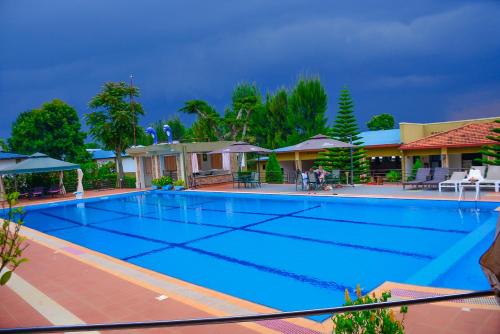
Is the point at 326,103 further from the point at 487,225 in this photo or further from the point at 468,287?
the point at 468,287

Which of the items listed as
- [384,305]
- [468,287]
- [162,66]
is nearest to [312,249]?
[468,287]

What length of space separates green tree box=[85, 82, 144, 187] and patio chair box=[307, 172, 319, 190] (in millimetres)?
15527

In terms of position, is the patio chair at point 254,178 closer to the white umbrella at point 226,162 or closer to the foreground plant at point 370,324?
the white umbrella at point 226,162

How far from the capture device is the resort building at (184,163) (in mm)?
21453

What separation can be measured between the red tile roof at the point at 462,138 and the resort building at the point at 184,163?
1145 cm

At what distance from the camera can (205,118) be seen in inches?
1479

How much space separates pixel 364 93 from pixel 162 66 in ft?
221

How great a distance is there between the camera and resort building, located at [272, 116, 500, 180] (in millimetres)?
20062

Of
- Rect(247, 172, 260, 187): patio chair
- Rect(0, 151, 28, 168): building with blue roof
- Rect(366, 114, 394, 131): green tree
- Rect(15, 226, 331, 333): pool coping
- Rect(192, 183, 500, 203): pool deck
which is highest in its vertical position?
Rect(366, 114, 394, 131): green tree

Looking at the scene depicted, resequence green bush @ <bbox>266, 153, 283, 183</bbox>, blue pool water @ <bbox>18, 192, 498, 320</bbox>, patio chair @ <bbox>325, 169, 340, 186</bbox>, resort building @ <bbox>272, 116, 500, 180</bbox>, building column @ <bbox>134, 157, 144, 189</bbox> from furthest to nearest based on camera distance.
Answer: building column @ <bbox>134, 157, 144, 189</bbox>
green bush @ <bbox>266, 153, 283, 183</bbox>
resort building @ <bbox>272, 116, 500, 180</bbox>
patio chair @ <bbox>325, 169, 340, 186</bbox>
blue pool water @ <bbox>18, 192, 498, 320</bbox>

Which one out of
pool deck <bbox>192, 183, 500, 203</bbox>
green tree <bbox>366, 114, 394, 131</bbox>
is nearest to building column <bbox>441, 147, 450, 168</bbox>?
pool deck <bbox>192, 183, 500, 203</bbox>

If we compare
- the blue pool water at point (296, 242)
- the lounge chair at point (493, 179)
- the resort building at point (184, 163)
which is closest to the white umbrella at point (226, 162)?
the resort building at point (184, 163)

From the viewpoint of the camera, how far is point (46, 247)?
8.59 m

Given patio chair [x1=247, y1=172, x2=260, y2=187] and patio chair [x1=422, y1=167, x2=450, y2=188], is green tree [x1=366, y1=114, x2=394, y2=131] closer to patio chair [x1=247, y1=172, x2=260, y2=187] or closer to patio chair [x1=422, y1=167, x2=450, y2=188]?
patio chair [x1=247, y1=172, x2=260, y2=187]
